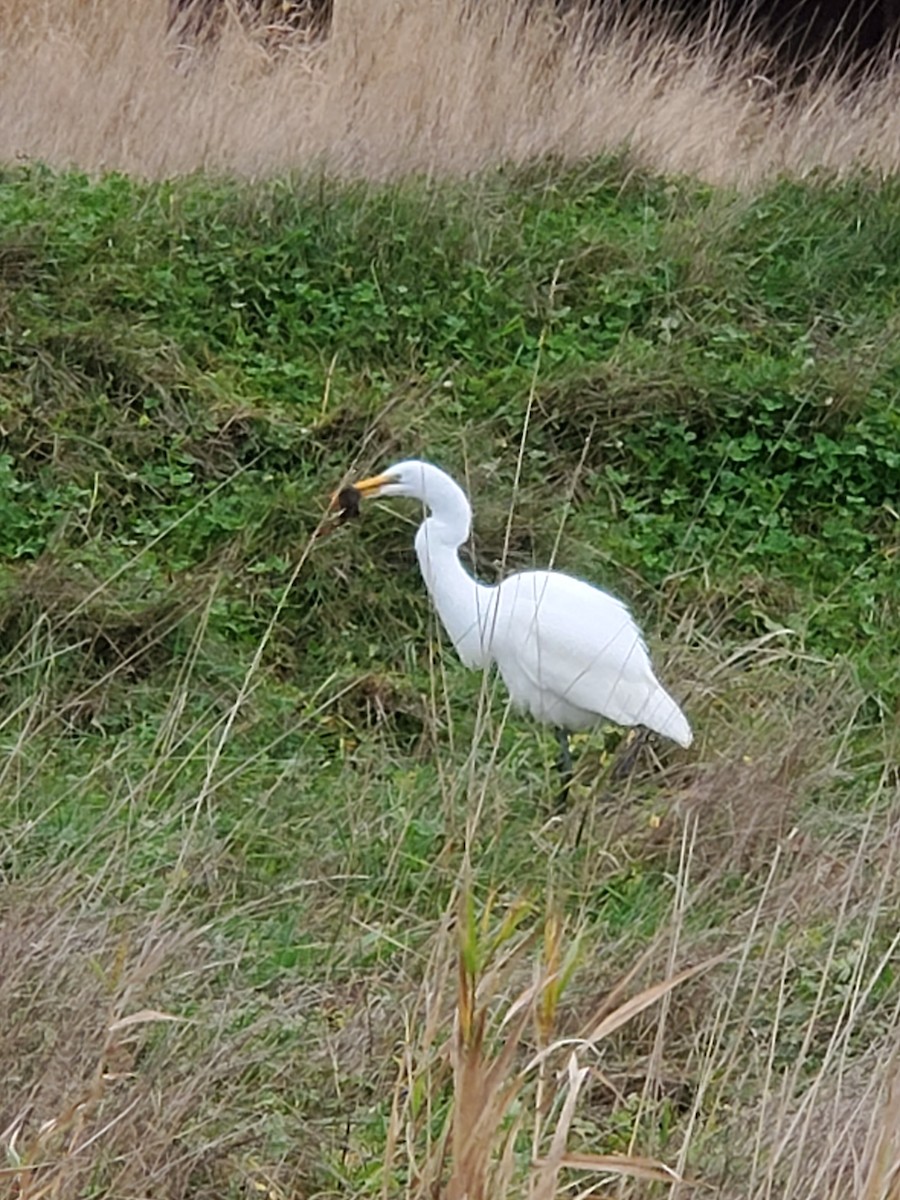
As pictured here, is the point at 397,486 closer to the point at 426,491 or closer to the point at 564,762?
the point at 426,491

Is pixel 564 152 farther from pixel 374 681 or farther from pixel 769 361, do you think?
pixel 374 681

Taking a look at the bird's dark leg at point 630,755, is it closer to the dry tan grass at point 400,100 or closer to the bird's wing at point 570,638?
the bird's wing at point 570,638

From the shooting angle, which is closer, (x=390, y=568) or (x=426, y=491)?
(x=426, y=491)

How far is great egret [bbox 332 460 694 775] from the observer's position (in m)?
3.95

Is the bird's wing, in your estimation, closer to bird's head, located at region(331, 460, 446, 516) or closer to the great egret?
the great egret

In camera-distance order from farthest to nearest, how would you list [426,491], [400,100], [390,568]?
1. [400,100]
2. [390,568]
3. [426,491]

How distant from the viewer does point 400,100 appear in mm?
6711

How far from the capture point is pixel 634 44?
729 centimetres

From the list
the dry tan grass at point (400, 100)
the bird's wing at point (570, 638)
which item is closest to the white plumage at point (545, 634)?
the bird's wing at point (570, 638)

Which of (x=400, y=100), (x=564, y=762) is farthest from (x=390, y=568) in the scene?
(x=400, y=100)

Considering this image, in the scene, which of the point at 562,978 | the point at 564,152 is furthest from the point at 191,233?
the point at 562,978

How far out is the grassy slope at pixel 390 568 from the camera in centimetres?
267

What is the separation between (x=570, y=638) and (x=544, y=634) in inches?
2.2

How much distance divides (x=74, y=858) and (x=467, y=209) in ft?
11.9
